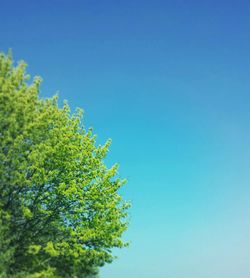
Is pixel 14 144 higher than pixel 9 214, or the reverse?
pixel 14 144

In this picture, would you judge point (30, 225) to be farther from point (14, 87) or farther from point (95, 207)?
point (14, 87)

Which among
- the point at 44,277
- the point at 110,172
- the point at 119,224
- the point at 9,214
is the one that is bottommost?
the point at 44,277

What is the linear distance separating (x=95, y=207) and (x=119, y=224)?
2.86 meters

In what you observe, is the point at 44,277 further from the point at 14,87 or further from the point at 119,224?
the point at 14,87

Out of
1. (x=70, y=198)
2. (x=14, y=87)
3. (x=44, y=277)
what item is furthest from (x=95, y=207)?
(x=14, y=87)

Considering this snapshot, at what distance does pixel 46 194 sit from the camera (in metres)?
42.2

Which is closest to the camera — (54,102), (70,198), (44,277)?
(44,277)

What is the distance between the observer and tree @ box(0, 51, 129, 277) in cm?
3897

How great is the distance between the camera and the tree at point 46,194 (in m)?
39.0

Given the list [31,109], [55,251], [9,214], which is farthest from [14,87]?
[55,251]

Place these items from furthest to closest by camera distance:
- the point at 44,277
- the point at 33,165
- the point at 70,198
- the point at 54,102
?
the point at 54,102 → the point at 70,198 → the point at 33,165 → the point at 44,277

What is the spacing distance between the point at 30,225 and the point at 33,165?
19.0 ft

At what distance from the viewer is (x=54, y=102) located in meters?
46.0

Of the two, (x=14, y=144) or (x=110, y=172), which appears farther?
(x=110, y=172)
